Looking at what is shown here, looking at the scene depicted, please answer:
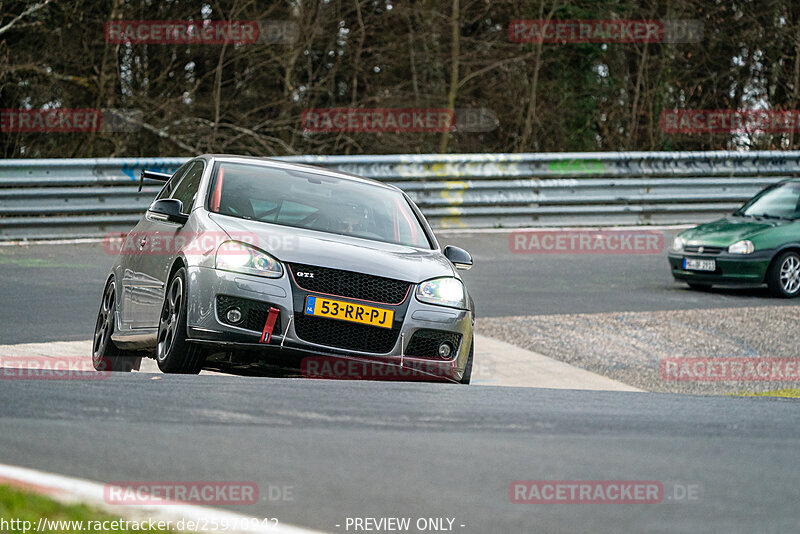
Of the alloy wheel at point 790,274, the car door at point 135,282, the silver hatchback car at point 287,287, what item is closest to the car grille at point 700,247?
the alloy wheel at point 790,274

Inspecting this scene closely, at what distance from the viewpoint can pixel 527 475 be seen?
4.34m

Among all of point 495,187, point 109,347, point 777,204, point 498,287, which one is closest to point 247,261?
point 109,347

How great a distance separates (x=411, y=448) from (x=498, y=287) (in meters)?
9.84

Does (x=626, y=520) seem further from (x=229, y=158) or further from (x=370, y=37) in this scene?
(x=370, y=37)

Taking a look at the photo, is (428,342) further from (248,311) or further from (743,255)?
(743,255)

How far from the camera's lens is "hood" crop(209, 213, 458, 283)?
7242mm

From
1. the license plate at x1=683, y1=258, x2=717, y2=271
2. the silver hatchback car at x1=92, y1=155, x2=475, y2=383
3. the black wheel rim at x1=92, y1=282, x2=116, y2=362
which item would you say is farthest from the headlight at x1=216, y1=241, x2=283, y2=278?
the license plate at x1=683, y1=258, x2=717, y2=271

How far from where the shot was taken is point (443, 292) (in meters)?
7.60

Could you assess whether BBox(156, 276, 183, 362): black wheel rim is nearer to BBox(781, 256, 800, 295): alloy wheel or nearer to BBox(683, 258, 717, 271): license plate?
BBox(683, 258, 717, 271): license plate

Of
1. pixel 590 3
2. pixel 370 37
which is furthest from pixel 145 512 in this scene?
pixel 590 3

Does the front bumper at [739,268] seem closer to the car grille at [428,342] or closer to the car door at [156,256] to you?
the car grille at [428,342]

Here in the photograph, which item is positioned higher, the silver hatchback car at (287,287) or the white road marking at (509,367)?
the silver hatchback car at (287,287)

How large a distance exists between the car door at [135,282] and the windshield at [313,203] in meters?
0.74

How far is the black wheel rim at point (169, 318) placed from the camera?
731 centimetres
